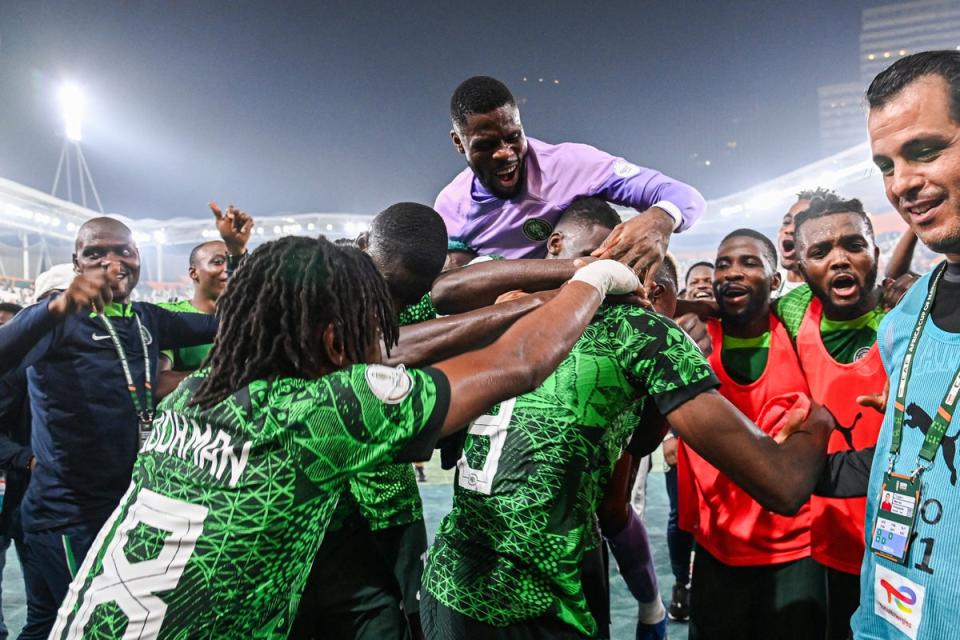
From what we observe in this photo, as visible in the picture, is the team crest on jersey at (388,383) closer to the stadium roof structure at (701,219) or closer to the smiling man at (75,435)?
the smiling man at (75,435)

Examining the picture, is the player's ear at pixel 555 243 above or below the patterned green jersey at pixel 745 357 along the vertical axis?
above

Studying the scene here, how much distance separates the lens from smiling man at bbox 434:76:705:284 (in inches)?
101

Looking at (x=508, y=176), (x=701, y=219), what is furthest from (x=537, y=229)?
(x=701, y=219)

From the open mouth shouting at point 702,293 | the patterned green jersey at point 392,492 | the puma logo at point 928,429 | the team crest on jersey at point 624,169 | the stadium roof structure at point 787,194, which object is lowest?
the patterned green jersey at point 392,492

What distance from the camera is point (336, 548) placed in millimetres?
2324

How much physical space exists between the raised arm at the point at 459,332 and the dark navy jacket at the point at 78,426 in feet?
6.31

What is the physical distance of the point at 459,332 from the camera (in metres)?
2.11

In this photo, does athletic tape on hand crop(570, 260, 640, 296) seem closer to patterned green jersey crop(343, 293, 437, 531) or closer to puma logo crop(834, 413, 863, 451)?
patterned green jersey crop(343, 293, 437, 531)

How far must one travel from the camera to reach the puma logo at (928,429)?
125cm

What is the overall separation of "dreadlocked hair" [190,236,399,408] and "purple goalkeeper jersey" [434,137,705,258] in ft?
3.99

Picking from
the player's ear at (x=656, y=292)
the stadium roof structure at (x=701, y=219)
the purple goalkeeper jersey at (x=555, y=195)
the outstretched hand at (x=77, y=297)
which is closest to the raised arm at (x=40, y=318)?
the outstretched hand at (x=77, y=297)

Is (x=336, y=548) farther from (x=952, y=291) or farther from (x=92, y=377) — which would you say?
(x=952, y=291)

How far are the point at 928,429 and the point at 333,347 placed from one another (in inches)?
55.4

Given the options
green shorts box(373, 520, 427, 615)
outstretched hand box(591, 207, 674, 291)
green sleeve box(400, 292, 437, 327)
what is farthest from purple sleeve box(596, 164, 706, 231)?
green shorts box(373, 520, 427, 615)
